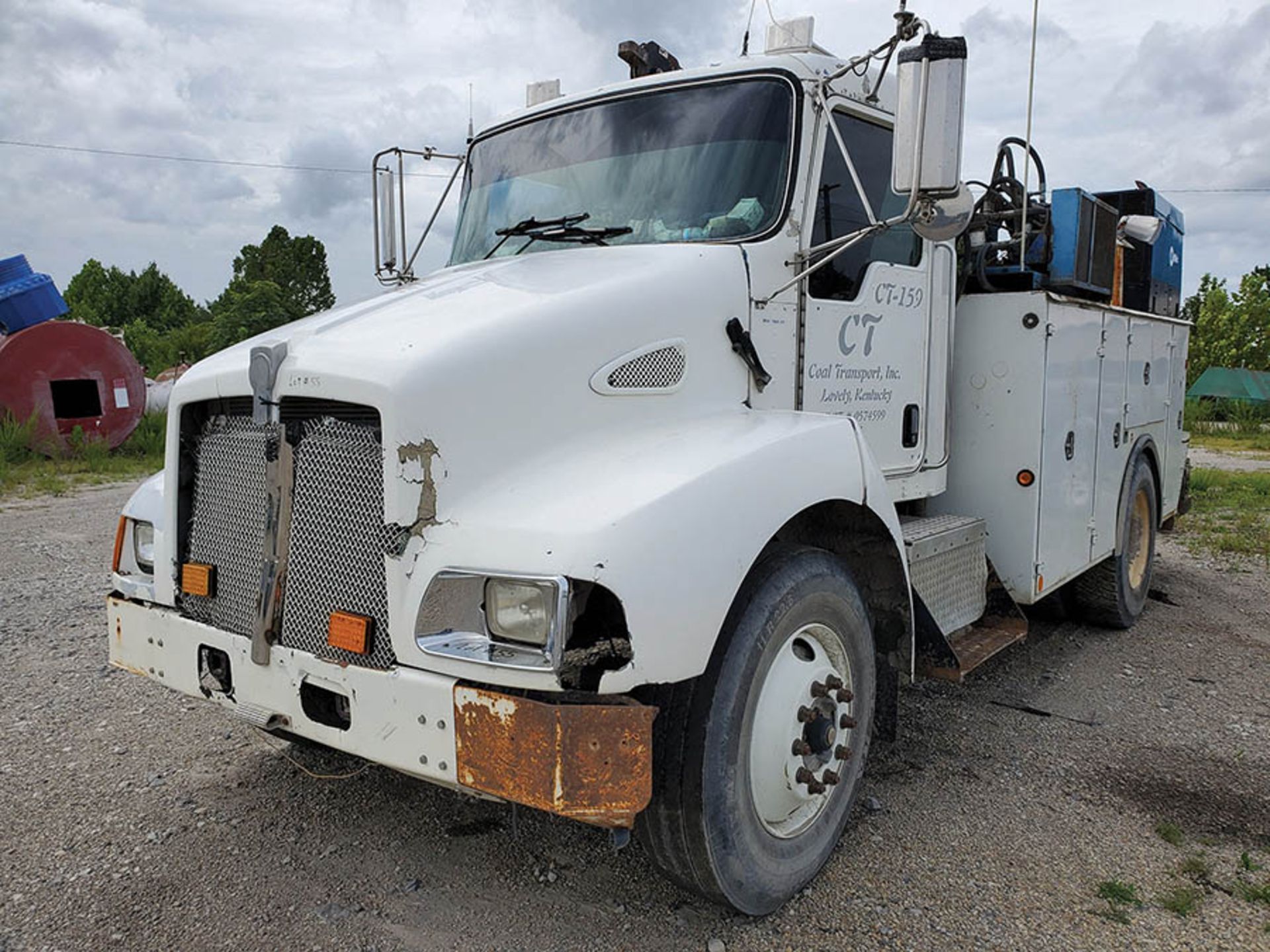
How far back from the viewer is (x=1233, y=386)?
2975 centimetres

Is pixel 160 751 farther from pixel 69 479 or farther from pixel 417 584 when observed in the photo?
pixel 69 479

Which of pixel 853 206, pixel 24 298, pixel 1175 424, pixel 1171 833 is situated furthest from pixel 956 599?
pixel 24 298

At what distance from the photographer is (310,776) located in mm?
3938

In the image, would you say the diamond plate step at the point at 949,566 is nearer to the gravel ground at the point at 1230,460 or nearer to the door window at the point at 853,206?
the door window at the point at 853,206

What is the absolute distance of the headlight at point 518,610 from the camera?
94.2 inches

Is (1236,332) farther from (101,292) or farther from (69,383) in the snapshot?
(101,292)

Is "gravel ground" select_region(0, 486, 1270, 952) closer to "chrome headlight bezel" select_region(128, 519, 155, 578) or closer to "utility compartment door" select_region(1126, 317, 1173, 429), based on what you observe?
"chrome headlight bezel" select_region(128, 519, 155, 578)

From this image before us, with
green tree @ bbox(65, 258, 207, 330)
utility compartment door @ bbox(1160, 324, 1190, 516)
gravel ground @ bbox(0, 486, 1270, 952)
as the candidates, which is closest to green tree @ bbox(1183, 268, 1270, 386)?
utility compartment door @ bbox(1160, 324, 1190, 516)

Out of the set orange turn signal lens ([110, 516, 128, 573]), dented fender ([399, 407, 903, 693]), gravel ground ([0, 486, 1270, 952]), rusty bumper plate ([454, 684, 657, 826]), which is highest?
dented fender ([399, 407, 903, 693])

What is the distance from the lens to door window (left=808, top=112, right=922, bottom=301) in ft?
12.3

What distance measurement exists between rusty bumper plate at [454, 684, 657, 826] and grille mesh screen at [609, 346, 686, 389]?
1053 millimetres

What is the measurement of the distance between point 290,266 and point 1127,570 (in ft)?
179

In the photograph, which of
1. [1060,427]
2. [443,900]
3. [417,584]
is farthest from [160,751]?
[1060,427]

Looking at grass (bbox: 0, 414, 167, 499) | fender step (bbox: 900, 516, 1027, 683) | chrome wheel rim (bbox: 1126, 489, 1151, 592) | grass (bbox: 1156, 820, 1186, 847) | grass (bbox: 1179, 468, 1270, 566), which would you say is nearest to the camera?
grass (bbox: 1156, 820, 1186, 847)
